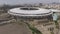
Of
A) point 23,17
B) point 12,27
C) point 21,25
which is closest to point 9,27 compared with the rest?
point 12,27

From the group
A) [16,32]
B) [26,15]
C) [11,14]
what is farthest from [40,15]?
[16,32]

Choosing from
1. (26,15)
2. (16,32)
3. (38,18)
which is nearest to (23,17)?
(26,15)

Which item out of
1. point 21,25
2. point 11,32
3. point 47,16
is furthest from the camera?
Answer: point 47,16

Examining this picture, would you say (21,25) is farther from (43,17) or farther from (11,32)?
(43,17)

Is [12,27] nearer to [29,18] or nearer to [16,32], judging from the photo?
[16,32]

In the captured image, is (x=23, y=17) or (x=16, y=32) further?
(x=23, y=17)

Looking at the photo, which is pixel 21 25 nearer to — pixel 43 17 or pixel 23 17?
pixel 23 17

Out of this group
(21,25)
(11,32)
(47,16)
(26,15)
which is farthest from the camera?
(47,16)

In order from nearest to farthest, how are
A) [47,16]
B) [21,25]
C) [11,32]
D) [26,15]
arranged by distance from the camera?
[11,32] < [21,25] < [26,15] < [47,16]

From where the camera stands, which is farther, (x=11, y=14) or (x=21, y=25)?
(x=11, y=14)
